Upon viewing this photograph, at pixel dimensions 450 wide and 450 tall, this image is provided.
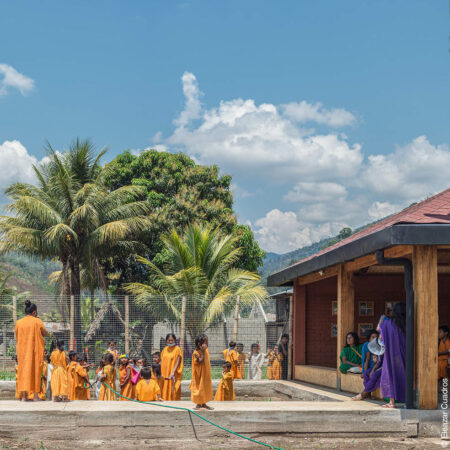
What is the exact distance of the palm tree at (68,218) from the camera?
→ 829 inches

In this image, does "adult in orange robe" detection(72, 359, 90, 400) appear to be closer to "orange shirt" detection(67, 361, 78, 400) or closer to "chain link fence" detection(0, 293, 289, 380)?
"orange shirt" detection(67, 361, 78, 400)

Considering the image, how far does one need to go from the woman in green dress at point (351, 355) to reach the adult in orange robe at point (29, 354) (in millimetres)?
5105

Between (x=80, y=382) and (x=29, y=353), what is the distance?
87.5 inches

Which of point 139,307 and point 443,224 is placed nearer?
point 443,224

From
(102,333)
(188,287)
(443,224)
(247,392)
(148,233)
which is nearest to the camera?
(443,224)

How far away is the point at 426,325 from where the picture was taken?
8.95 metres

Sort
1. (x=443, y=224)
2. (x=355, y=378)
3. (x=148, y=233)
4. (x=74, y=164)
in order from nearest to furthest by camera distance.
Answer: (x=443, y=224) → (x=355, y=378) → (x=74, y=164) → (x=148, y=233)

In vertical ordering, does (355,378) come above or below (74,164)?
below

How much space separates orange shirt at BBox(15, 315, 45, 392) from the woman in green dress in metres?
5.12

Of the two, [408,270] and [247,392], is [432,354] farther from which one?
[247,392]

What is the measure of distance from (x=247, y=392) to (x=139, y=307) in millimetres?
3224

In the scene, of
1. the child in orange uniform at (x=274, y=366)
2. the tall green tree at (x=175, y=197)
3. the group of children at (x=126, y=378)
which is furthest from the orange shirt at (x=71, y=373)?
the tall green tree at (x=175, y=197)

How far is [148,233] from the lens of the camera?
25.3m

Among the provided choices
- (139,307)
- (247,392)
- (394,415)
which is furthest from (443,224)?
(139,307)
